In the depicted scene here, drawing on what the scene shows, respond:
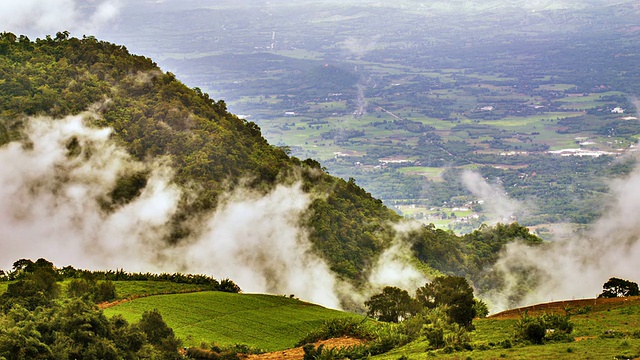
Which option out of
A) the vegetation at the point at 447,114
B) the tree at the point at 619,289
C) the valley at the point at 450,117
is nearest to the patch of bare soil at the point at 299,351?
the tree at the point at 619,289

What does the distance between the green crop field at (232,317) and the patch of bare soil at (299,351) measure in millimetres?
986

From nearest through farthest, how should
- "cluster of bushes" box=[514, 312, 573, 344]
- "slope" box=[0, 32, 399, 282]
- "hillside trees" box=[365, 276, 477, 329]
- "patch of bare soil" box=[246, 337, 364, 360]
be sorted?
1. "cluster of bushes" box=[514, 312, 573, 344]
2. "patch of bare soil" box=[246, 337, 364, 360]
3. "hillside trees" box=[365, 276, 477, 329]
4. "slope" box=[0, 32, 399, 282]

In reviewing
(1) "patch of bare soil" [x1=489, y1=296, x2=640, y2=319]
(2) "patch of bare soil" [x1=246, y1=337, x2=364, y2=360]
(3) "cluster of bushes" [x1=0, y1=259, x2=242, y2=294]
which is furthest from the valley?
(1) "patch of bare soil" [x1=489, y1=296, x2=640, y2=319]

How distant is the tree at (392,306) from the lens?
113 ft

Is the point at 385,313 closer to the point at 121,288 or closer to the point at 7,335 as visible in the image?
the point at 121,288

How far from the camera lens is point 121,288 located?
1344 inches

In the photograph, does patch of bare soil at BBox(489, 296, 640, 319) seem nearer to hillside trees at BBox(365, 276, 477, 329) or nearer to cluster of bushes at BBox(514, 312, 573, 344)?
hillside trees at BBox(365, 276, 477, 329)

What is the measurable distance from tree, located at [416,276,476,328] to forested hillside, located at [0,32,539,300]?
13.1m

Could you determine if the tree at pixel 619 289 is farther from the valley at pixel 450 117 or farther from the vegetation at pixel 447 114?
the vegetation at pixel 447 114

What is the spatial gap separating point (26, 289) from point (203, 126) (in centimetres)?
2647

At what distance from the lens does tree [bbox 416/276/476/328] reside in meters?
28.8

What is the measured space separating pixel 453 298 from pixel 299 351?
22.0ft

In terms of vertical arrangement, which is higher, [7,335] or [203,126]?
[203,126]

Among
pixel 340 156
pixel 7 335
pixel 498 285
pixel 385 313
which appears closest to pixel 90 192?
pixel 385 313
